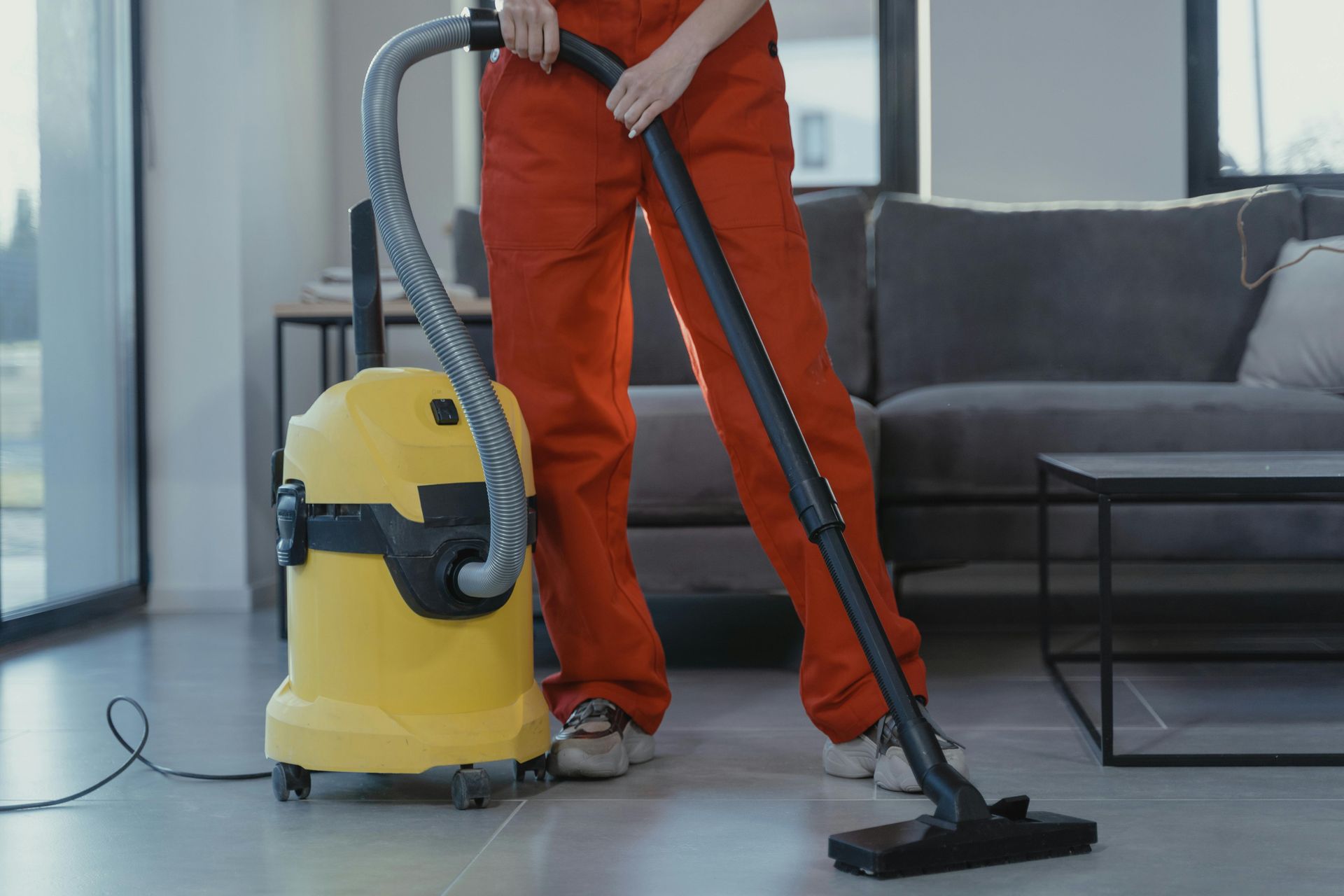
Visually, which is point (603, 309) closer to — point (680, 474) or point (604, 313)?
point (604, 313)

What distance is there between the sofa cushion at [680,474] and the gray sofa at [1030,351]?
10 centimetres

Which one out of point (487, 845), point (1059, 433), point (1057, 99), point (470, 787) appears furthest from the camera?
point (1057, 99)

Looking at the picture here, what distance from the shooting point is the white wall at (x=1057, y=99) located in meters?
3.04

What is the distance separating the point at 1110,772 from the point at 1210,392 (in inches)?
40.7

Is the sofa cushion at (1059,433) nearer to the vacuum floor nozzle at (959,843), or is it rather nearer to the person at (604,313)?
the person at (604,313)

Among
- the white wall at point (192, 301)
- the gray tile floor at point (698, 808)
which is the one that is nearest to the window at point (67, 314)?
the white wall at point (192, 301)

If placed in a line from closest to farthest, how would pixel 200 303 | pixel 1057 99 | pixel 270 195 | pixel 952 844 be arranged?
pixel 952 844, pixel 200 303, pixel 270 195, pixel 1057 99

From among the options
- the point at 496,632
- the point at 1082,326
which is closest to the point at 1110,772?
the point at 496,632

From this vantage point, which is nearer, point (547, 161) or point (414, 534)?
point (414, 534)

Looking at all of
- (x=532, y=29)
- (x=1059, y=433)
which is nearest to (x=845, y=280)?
(x=1059, y=433)

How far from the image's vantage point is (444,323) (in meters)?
1.18

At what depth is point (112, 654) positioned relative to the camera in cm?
218

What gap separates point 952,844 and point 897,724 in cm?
11

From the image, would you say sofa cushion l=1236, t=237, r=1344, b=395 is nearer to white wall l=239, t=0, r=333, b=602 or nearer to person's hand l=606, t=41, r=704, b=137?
person's hand l=606, t=41, r=704, b=137
